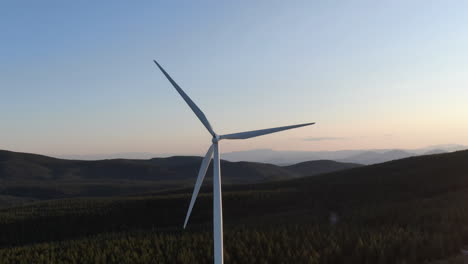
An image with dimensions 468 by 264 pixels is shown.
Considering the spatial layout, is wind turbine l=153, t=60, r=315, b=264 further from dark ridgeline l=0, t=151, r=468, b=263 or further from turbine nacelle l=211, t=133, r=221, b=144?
dark ridgeline l=0, t=151, r=468, b=263

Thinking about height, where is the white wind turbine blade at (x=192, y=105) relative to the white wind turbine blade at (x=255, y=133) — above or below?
above

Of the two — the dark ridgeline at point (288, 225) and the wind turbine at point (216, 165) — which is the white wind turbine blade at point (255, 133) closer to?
the wind turbine at point (216, 165)

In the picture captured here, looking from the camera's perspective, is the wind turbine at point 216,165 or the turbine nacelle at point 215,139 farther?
the turbine nacelle at point 215,139

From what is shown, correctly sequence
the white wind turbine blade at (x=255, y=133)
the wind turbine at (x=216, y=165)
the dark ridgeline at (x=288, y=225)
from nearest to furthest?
the wind turbine at (x=216, y=165)
the white wind turbine blade at (x=255, y=133)
the dark ridgeline at (x=288, y=225)

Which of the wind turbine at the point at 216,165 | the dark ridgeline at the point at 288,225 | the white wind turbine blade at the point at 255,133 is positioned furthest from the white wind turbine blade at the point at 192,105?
the dark ridgeline at the point at 288,225

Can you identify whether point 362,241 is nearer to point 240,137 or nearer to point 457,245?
point 457,245

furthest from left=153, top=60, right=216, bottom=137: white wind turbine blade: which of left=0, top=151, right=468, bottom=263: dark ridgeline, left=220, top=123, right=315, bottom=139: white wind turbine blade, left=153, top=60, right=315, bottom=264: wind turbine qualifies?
left=0, top=151, right=468, bottom=263: dark ridgeline

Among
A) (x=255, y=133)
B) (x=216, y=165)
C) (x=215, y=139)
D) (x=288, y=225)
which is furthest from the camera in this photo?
(x=288, y=225)

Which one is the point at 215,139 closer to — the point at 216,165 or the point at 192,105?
the point at 216,165

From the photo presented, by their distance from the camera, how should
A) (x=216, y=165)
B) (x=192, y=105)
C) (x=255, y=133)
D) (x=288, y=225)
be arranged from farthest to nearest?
(x=288, y=225), (x=192, y=105), (x=255, y=133), (x=216, y=165)

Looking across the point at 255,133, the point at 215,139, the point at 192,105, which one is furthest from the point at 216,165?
the point at 192,105
